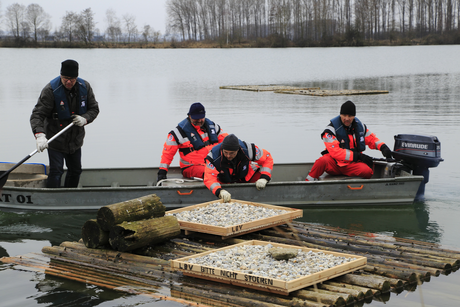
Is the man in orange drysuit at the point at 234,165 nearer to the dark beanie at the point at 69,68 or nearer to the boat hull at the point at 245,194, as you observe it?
the boat hull at the point at 245,194

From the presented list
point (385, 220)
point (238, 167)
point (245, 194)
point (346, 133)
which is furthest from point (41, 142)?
point (385, 220)

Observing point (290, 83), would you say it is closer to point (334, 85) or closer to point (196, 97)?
point (334, 85)

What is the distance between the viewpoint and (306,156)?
11.5 m

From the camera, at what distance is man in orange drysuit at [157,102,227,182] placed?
25.0ft

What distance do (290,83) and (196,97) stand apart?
8.75 m

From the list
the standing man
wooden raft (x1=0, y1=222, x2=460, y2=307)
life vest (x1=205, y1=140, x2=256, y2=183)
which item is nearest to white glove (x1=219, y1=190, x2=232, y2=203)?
life vest (x1=205, y1=140, x2=256, y2=183)

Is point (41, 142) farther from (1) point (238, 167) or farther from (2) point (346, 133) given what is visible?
(2) point (346, 133)

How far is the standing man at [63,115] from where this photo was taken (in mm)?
7027

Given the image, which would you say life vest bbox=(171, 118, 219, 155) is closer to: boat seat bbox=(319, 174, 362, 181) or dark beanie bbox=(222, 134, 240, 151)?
dark beanie bbox=(222, 134, 240, 151)

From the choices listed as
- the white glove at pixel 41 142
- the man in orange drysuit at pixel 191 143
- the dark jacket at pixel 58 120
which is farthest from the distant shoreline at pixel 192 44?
the white glove at pixel 41 142

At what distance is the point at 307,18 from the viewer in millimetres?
86812

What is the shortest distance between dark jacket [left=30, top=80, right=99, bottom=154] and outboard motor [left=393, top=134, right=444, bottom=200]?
13.8ft

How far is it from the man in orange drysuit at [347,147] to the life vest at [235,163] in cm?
117

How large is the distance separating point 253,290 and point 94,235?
76.1 inches
